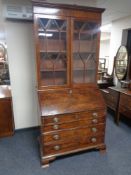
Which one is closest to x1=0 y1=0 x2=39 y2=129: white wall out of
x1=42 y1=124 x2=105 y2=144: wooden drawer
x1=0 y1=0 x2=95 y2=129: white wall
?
x1=0 y1=0 x2=95 y2=129: white wall

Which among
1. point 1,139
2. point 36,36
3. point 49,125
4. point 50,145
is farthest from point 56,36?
point 1,139

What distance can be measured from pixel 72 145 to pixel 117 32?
131 inches

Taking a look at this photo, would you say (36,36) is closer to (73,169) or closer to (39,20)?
(39,20)

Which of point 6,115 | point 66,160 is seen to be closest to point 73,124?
point 66,160

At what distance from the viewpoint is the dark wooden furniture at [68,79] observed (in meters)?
1.80

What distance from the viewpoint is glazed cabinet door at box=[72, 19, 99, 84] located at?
1.95 metres

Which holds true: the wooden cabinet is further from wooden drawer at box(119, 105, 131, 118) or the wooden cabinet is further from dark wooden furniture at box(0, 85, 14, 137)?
dark wooden furniture at box(0, 85, 14, 137)

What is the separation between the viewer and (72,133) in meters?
1.95

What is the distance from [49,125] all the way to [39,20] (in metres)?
1.33

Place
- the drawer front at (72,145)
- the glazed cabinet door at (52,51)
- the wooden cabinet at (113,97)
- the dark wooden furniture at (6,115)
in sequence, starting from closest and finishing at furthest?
the glazed cabinet door at (52,51), the drawer front at (72,145), the dark wooden furniture at (6,115), the wooden cabinet at (113,97)

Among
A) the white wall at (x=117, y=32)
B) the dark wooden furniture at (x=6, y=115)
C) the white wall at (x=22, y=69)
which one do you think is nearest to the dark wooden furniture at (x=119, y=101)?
the white wall at (x=117, y=32)

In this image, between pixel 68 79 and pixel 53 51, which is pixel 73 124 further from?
pixel 53 51

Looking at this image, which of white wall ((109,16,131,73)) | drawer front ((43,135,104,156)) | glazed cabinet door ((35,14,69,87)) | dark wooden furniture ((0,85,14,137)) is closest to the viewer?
glazed cabinet door ((35,14,69,87))

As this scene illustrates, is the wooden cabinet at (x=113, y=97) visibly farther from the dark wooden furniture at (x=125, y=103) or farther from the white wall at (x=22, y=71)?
the white wall at (x=22, y=71)
